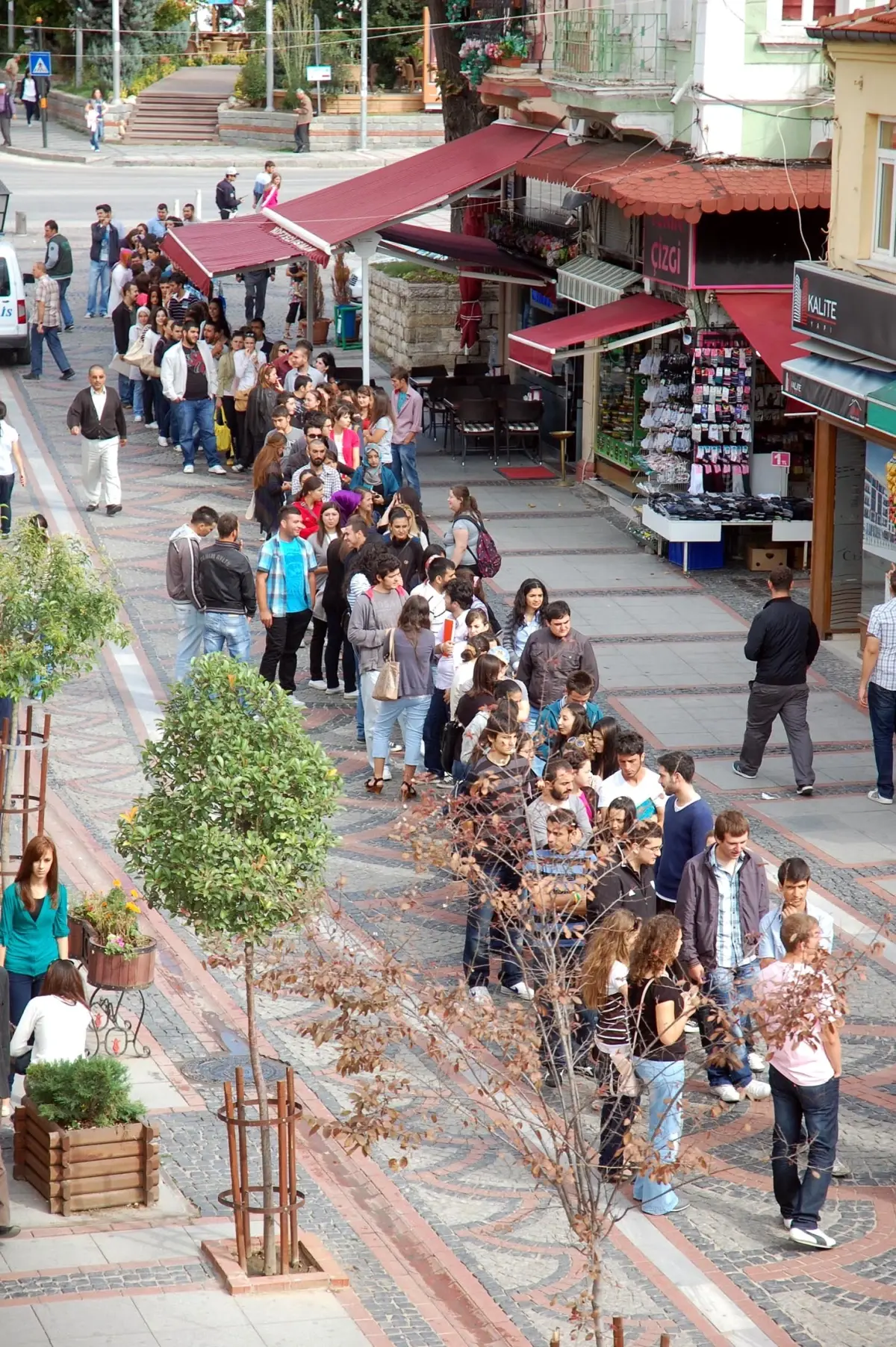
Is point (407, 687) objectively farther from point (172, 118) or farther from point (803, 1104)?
point (172, 118)

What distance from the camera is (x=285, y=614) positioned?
15578 millimetres

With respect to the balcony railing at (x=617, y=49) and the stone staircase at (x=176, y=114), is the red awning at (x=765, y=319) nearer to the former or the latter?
the balcony railing at (x=617, y=49)

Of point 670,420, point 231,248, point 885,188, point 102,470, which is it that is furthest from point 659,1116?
point 231,248

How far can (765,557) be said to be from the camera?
67.2ft

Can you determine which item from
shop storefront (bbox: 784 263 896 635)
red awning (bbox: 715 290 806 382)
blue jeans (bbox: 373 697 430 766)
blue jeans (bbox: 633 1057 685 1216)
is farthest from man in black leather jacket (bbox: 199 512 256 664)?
red awning (bbox: 715 290 806 382)

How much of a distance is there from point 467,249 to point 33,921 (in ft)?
60.2

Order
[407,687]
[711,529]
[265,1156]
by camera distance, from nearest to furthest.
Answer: [265,1156] → [407,687] → [711,529]

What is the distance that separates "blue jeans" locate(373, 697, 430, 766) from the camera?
46.5 ft

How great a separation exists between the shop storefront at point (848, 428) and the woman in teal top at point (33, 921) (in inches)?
343

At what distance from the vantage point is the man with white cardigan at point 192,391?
22891mm

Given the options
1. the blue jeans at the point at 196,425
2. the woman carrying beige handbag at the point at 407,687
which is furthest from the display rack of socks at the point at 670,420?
the woman carrying beige handbag at the point at 407,687

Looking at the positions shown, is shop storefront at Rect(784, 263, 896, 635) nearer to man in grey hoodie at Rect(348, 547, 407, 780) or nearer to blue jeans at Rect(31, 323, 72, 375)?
man in grey hoodie at Rect(348, 547, 407, 780)

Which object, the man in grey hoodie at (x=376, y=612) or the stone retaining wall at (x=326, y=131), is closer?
the man in grey hoodie at (x=376, y=612)

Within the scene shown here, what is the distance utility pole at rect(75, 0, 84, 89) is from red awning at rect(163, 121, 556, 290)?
33.2 m
